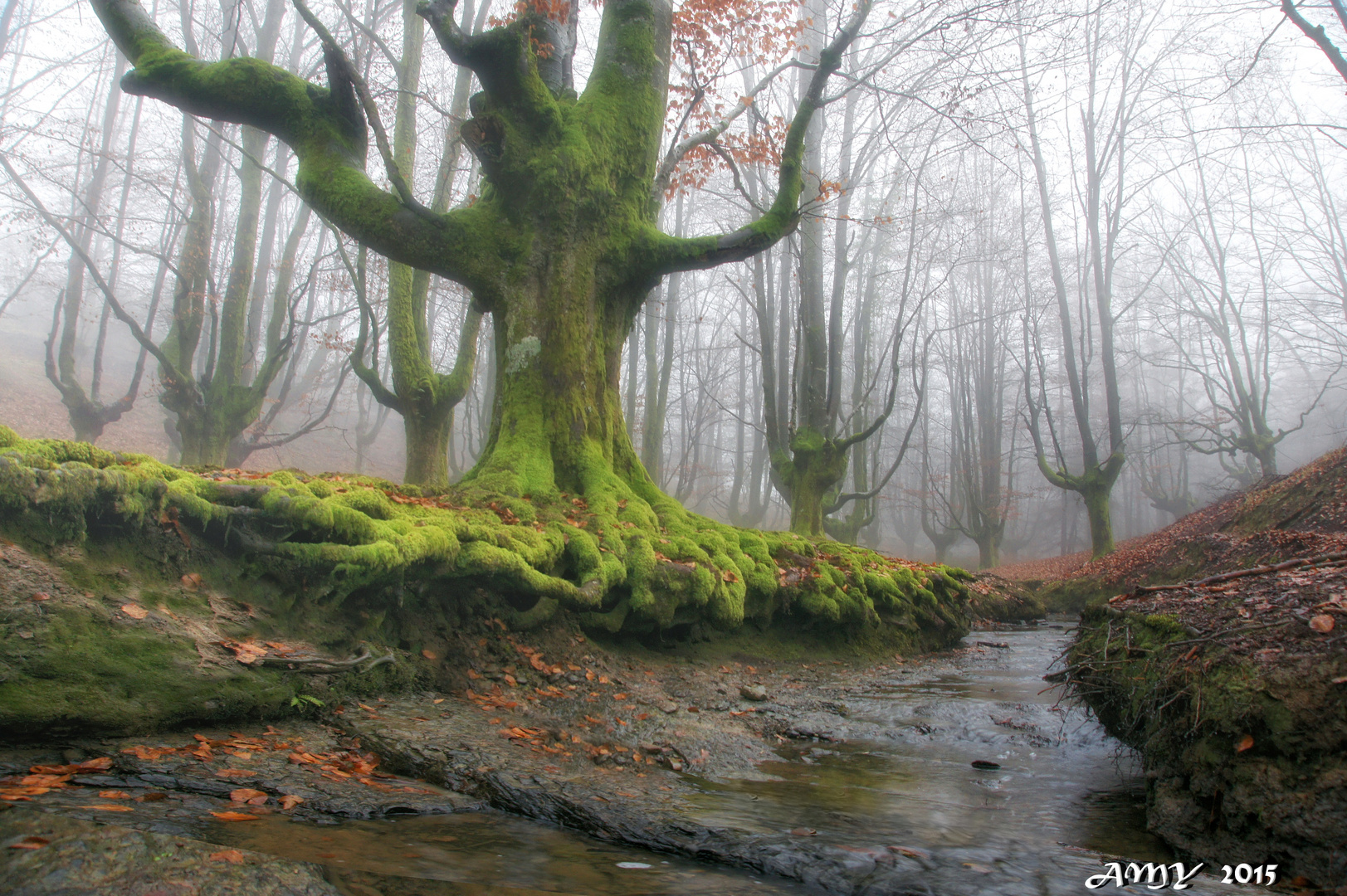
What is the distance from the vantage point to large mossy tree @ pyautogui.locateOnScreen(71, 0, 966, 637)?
477cm

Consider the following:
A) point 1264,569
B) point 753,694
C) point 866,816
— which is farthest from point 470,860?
point 1264,569

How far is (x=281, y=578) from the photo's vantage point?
11.2 feet

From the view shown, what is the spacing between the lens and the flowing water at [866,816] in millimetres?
1744

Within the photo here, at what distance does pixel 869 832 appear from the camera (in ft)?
7.47

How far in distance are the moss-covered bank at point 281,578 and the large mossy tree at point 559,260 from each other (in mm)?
40

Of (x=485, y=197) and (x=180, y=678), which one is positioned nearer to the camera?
(x=180, y=678)

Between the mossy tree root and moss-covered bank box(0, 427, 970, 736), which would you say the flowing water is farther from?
the mossy tree root

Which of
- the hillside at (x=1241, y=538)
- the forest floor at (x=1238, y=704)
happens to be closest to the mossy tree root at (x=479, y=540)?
the forest floor at (x=1238, y=704)

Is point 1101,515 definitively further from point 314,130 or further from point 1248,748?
point 314,130

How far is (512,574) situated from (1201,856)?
3.42 meters

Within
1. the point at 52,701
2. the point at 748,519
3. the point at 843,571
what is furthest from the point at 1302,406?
the point at 52,701

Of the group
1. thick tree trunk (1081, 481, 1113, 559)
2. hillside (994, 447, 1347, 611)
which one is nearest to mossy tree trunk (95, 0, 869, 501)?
hillside (994, 447, 1347, 611)

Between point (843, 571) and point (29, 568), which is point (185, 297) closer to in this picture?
point (29, 568)

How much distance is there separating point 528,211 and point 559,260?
21.5 inches
